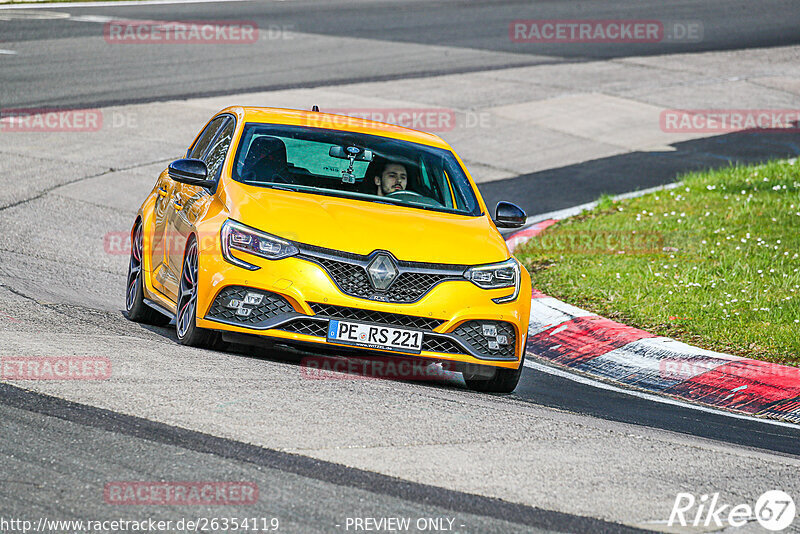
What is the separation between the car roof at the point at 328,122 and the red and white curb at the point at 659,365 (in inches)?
74.8

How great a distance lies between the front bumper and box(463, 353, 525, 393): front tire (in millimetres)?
195

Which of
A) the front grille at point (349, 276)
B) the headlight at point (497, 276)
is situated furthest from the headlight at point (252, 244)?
the headlight at point (497, 276)

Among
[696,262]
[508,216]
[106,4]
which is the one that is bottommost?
[696,262]

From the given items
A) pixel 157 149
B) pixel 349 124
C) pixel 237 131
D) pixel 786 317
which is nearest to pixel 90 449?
pixel 237 131

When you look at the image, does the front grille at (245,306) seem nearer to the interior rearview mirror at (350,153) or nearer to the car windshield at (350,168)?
the car windshield at (350,168)

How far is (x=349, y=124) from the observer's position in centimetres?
900

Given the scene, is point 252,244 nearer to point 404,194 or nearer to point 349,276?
point 349,276

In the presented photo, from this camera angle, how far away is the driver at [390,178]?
8.44 m

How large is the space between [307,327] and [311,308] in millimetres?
123

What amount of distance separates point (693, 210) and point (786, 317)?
4.20 metres

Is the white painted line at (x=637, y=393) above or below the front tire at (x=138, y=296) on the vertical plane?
below

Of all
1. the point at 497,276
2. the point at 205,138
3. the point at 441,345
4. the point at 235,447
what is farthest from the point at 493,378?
the point at 205,138

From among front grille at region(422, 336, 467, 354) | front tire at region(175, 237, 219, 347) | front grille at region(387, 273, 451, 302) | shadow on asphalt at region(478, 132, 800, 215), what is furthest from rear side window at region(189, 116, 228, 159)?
shadow on asphalt at region(478, 132, 800, 215)

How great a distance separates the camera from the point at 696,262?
38.4 ft
